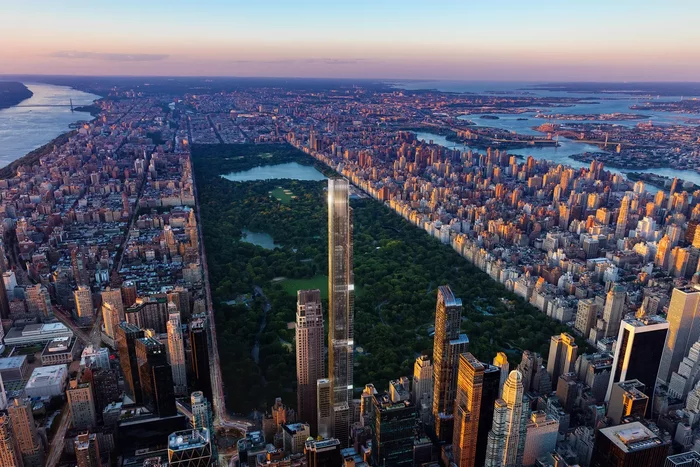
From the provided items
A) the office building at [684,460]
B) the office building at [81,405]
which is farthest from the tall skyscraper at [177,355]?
the office building at [684,460]

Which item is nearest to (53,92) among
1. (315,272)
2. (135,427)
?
(315,272)

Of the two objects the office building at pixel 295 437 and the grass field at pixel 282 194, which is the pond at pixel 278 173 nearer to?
the grass field at pixel 282 194

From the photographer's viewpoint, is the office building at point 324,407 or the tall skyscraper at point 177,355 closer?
the office building at point 324,407

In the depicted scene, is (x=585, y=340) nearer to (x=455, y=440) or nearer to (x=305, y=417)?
(x=455, y=440)

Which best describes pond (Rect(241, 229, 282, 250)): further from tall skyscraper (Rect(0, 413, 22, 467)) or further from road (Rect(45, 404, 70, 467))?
tall skyscraper (Rect(0, 413, 22, 467))

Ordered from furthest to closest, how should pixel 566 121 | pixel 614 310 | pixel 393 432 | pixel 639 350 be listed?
pixel 566 121, pixel 614 310, pixel 639 350, pixel 393 432

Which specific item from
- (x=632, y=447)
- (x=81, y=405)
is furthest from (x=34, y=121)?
(x=632, y=447)

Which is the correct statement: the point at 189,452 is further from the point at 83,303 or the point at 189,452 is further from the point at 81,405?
the point at 83,303
